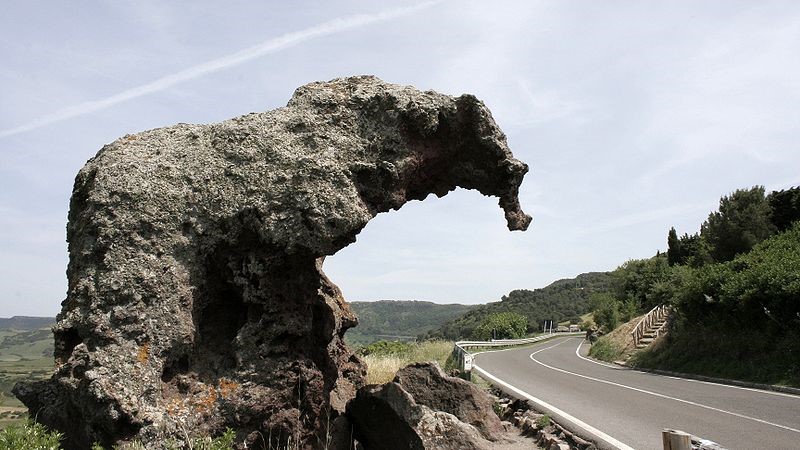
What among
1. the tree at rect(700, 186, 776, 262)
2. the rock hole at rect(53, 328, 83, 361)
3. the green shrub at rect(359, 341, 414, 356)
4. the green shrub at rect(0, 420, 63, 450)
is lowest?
the green shrub at rect(359, 341, 414, 356)

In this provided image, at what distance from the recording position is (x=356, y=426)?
7.84 meters

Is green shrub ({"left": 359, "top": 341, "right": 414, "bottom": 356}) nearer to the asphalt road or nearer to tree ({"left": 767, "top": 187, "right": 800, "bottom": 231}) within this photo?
the asphalt road

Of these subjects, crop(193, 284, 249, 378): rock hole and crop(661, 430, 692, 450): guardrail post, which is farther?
crop(193, 284, 249, 378): rock hole

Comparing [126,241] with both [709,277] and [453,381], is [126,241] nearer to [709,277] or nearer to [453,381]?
[453,381]

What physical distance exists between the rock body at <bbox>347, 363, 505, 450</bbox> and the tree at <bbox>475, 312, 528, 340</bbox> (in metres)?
52.3

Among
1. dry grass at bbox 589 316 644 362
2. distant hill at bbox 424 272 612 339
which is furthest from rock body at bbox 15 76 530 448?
distant hill at bbox 424 272 612 339

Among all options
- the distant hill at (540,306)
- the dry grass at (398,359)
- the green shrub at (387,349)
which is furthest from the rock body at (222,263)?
the distant hill at (540,306)

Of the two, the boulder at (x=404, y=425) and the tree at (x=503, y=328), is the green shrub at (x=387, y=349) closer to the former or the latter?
the boulder at (x=404, y=425)

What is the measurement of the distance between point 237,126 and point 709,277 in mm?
21679

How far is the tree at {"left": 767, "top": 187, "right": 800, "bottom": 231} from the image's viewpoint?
1484 inches

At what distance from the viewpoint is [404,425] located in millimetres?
6934

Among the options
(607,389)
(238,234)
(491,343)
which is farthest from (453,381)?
(491,343)

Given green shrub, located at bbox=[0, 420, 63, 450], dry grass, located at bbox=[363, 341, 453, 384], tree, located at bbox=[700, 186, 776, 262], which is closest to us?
green shrub, located at bbox=[0, 420, 63, 450]

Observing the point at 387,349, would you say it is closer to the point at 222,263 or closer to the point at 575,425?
the point at 575,425
